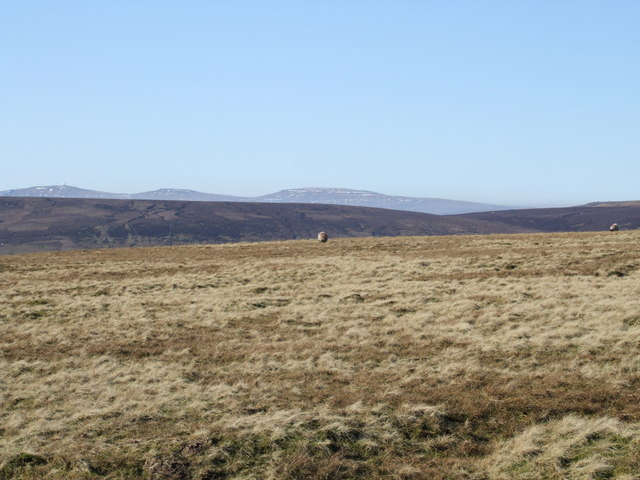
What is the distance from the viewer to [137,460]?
9734mm

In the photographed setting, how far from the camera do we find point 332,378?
14.1m

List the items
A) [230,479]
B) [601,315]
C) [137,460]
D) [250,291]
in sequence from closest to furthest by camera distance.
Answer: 1. [230,479]
2. [137,460]
3. [601,315]
4. [250,291]

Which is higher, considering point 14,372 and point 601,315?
point 601,315

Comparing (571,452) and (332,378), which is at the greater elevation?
(571,452)

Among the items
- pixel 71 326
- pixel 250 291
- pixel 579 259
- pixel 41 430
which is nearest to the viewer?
pixel 41 430

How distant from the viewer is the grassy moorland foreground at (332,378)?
9.62m

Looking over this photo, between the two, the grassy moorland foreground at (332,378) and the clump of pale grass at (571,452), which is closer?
the clump of pale grass at (571,452)

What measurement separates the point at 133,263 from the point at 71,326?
21019mm

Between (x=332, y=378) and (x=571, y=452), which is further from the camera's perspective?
(x=332, y=378)

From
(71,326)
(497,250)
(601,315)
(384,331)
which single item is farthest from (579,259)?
(71,326)

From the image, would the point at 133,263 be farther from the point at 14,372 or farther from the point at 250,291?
the point at 14,372

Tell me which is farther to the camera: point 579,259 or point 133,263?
point 133,263

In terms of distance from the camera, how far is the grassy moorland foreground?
962 cm

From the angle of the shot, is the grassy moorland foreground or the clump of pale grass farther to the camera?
the grassy moorland foreground
